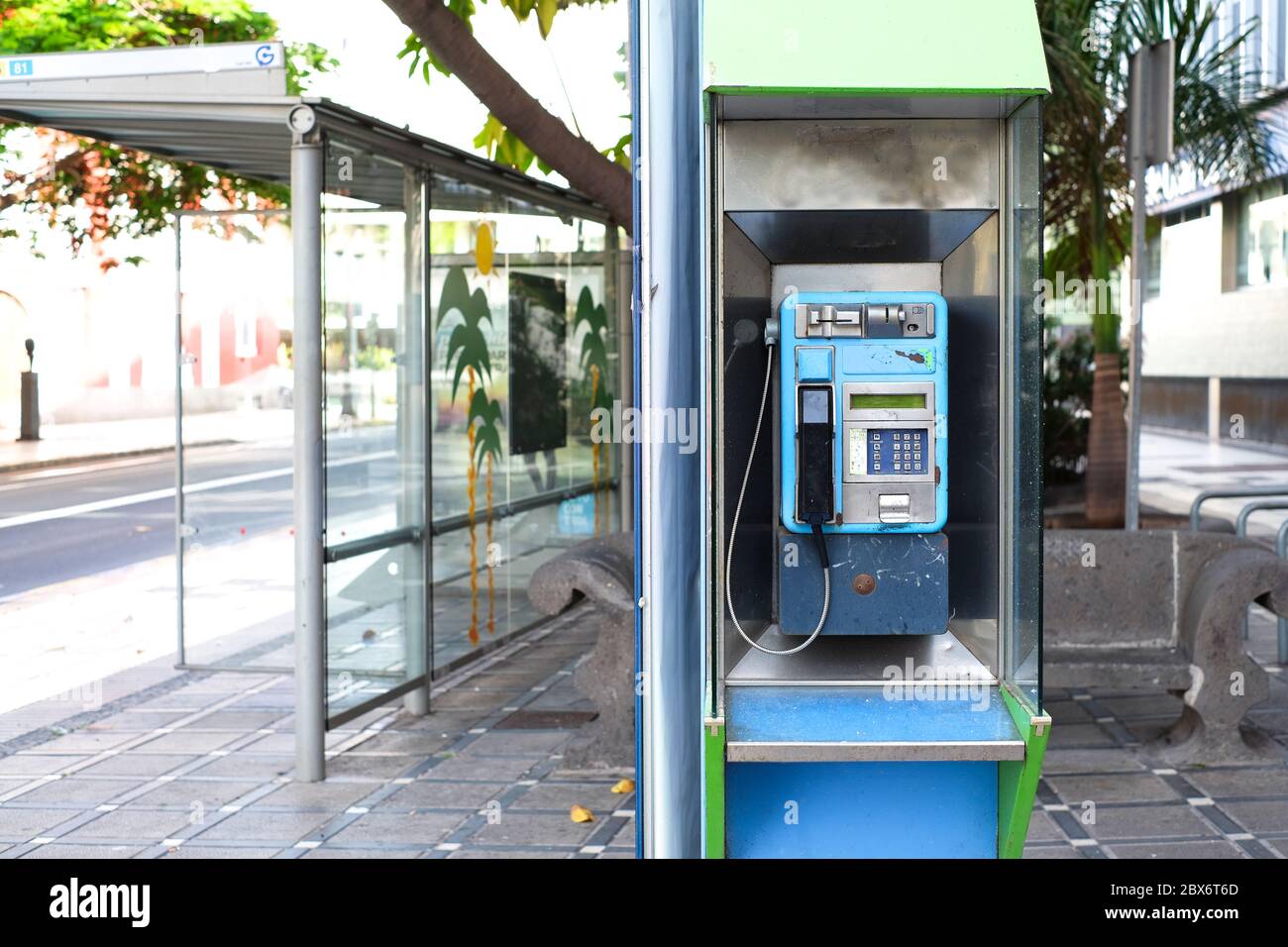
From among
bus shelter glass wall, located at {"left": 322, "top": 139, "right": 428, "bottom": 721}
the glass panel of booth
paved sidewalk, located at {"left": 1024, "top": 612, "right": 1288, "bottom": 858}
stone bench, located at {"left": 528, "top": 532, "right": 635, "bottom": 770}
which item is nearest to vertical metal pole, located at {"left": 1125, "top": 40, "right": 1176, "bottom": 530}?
paved sidewalk, located at {"left": 1024, "top": 612, "right": 1288, "bottom": 858}

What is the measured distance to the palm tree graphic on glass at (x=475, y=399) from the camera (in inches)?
261

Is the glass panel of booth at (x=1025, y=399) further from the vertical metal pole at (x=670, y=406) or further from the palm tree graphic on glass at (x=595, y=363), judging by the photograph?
the palm tree graphic on glass at (x=595, y=363)

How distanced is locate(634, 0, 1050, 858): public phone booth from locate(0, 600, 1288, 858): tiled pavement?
942 millimetres

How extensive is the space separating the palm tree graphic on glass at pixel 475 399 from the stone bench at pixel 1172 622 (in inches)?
104

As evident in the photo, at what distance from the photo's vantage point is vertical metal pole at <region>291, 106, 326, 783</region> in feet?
17.1

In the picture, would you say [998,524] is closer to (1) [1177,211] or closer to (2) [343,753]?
(2) [343,753]

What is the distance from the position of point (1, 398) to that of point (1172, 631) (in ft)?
80.9

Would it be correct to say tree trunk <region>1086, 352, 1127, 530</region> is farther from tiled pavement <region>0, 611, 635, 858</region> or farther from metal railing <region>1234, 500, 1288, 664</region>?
tiled pavement <region>0, 611, 635, 858</region>

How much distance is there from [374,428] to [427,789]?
1591 mm

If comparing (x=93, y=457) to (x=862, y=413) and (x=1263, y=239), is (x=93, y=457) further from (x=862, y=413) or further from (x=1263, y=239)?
(x=862, y=413)

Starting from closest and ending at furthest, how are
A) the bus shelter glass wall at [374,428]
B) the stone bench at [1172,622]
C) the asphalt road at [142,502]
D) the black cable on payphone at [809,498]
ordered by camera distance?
the black cable on payphone at [809,498], the stone bench at [1172,622], the bus shelter glass wall at [374,428], the asphalt road at [142,502]

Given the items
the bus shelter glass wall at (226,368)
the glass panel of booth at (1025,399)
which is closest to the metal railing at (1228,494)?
the glass panel of booth at (1025,399)

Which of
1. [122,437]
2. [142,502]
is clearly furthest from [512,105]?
[122,437]

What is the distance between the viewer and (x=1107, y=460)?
10.5m
